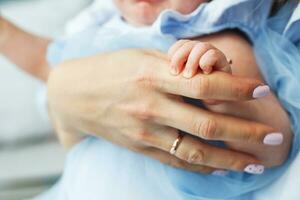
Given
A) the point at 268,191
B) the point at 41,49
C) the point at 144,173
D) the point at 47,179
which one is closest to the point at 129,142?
the point at 144,173

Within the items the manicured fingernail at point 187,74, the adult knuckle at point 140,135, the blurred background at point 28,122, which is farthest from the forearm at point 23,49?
the manicured fingernail at point 187,74

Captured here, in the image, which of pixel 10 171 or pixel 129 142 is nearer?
pixel 129 142

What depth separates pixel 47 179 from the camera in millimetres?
1422

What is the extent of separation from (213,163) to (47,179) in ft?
2.32

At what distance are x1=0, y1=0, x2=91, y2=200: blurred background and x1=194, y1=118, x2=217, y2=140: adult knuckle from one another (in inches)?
27.3

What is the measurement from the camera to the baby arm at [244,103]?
75 cm

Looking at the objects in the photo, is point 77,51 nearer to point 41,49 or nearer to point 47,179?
point 41,49

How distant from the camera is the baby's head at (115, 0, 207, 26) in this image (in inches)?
36.2

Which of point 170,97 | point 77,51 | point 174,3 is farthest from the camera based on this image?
point 77,51

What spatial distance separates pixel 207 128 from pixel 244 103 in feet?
0.24

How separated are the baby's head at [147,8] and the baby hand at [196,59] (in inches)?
6.5

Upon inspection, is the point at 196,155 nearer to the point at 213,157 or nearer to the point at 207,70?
the point at 213,157

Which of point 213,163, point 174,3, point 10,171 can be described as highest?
point 174,3

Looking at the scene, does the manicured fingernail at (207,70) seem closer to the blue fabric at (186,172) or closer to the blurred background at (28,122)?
the blue fabric at (186,172)
